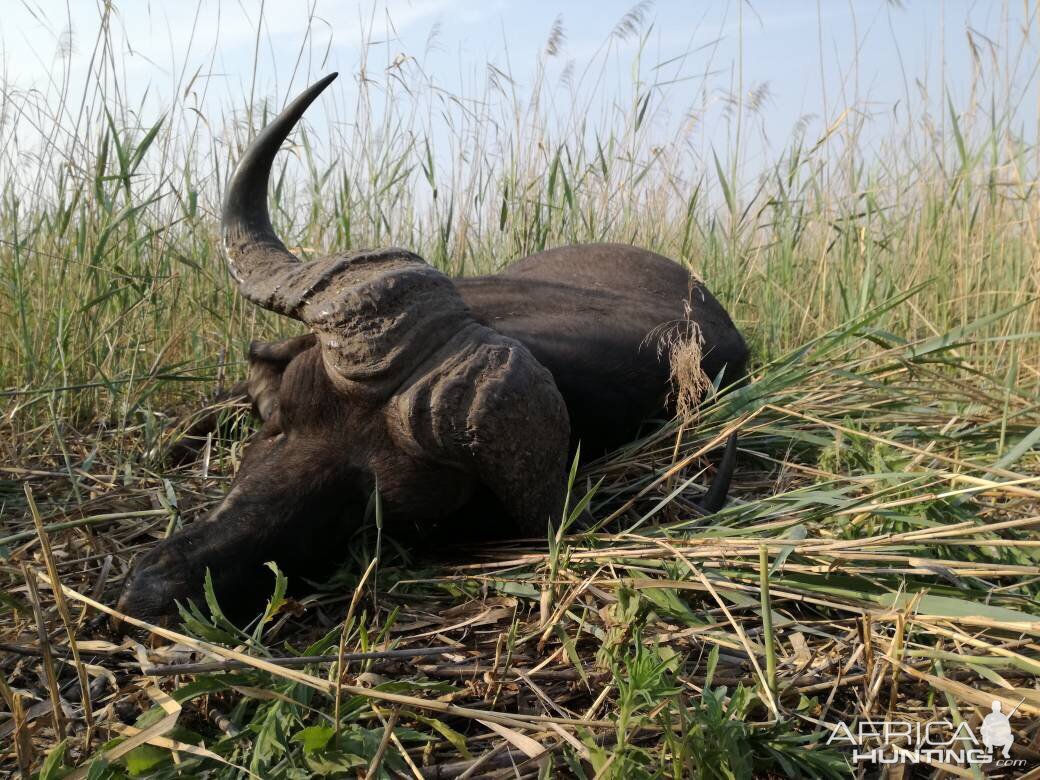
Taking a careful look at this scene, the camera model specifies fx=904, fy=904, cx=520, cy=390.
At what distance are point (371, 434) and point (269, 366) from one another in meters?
0.49

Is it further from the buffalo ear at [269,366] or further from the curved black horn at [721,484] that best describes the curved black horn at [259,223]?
the curved black horn at [721,484]

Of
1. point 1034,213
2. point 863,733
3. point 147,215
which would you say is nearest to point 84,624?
point 863,733

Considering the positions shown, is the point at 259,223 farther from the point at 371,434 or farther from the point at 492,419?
the point at 492,419

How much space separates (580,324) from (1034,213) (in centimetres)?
223

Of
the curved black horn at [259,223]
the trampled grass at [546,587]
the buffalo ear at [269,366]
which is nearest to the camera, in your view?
the trampled grass at [546,587]

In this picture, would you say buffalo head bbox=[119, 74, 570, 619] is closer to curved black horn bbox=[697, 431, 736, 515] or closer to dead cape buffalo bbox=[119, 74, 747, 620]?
dead cape buffalo bbox=[119, 74, 747, 620]

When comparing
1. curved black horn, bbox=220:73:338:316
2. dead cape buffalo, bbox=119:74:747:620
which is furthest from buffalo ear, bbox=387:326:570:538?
curved black horn, bbox=220:73:338:316

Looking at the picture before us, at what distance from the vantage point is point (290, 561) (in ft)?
6.67

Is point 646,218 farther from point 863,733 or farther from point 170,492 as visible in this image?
point 863,733

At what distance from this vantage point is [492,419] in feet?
6.33

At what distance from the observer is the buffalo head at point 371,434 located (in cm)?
194

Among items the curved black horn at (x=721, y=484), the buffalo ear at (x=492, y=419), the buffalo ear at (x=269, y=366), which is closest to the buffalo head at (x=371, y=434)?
the buffalo ear at (x=492, y=419)

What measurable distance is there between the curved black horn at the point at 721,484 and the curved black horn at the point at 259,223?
3.87 ft

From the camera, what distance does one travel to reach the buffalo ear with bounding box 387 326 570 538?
1.95 metres
